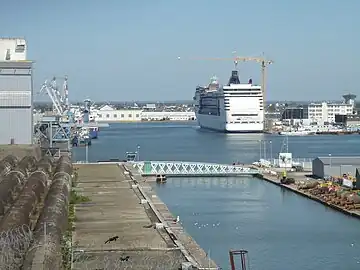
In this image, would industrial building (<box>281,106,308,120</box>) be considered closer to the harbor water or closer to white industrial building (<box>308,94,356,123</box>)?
white industrial building (<box>308,94,356,123</box>)

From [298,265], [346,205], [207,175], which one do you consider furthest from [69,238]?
[207,175]

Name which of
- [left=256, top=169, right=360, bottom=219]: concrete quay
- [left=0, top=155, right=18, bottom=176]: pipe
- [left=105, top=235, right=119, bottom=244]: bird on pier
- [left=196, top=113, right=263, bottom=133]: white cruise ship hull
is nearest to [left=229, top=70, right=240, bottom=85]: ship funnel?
[left=196, top=113, right=263, bottom=133]: white cruise ship hull

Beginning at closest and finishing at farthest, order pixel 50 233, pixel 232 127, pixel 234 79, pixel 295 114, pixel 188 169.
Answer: pixel 50 233 < pixel 188 169 < pixel 232 127 < pixel 234 79 < pixel 295 114

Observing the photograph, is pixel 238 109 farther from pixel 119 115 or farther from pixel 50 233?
pixel 50 233

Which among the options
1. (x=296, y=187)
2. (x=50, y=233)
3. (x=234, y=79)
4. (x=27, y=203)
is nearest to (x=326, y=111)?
(x=234, y=79)

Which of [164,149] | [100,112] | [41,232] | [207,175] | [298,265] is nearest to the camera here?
[41,232]

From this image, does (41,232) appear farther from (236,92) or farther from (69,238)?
(236,92)

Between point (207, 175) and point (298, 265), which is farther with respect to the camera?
point (207, 175)
